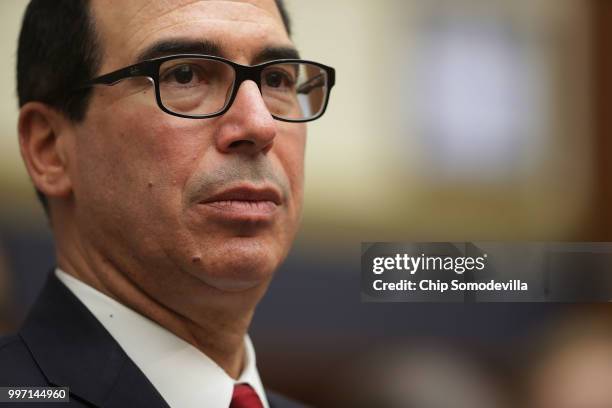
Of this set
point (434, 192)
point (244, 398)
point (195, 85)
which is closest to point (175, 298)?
point (244, 398)

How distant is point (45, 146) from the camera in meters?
1.49

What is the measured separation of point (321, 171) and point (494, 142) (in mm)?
331

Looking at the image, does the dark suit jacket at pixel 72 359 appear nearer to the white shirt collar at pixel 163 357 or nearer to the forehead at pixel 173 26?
the white shirt collar at pixel 163 357

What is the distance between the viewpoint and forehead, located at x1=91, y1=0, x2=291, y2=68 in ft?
4.52

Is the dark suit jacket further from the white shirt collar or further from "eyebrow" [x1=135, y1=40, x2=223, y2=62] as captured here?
"eyebrow" [x1=135, y1=40, x2=223, y2=62]

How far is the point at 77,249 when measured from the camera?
1.48 metres

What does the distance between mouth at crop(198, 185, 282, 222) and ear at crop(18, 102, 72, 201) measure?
0.26m

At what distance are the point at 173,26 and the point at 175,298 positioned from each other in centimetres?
41

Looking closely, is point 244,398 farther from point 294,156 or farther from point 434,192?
point 434,192

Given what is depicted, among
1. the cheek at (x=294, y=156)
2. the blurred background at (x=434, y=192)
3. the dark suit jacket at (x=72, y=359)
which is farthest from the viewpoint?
the blurred background at (x=434, y=192)

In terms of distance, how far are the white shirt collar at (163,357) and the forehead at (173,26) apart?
37 cm

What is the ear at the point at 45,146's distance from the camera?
1.46m

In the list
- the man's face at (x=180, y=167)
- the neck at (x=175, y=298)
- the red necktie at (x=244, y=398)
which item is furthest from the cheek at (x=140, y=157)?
the red necktie at (x=244, y=398)

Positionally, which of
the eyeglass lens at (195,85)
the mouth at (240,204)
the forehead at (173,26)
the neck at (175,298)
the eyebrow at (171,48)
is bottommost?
the neck at (175,298)
